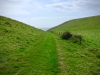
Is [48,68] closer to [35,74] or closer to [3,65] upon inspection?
[35,74]

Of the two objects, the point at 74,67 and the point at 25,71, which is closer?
the point at 25,71

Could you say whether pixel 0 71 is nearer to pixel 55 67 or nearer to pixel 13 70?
pixel 13 70

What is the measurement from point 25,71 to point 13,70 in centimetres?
122

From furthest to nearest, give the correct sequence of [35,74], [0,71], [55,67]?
[55,67], [0,71], [35,74]

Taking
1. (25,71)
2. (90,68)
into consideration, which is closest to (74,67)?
(90,68)

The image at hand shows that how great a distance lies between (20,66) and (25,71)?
5.81ft

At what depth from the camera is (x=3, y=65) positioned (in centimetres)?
1398

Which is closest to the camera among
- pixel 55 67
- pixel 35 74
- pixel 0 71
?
pixel 35 74

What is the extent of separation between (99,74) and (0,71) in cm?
869

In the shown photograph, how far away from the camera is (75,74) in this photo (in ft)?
38.5

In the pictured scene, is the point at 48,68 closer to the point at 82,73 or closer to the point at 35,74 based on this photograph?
the point at 35,74

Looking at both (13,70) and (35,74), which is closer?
(35,74)

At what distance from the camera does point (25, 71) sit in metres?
12.2

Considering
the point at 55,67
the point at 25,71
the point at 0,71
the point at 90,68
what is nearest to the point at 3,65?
the point at 0,71
